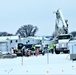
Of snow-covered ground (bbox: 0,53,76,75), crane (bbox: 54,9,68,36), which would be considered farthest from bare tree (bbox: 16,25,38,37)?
snow-covered ground (bbox: 0,53,76,75)

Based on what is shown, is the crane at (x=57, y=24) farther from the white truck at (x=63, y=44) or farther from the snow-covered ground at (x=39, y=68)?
the snow-covered ground at (x=39, y=68)

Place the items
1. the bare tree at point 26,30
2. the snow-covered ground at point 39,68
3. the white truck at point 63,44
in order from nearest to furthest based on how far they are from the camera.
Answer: the snow-covered ground at point 39,68
the white truck at point 63,44
the bare tree at point 26,30

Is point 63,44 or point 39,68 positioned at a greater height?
point 63,44

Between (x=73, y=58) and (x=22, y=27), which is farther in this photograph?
(x=22, y=27)

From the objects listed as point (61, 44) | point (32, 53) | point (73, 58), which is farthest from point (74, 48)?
point (61, 44)

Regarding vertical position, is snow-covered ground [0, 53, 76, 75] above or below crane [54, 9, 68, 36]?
below

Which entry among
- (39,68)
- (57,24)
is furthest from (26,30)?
(39,68)

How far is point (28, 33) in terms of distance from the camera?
404 feet

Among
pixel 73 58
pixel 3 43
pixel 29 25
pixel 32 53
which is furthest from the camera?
pixel 29 25

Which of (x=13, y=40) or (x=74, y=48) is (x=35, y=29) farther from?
(x=74, y=48)

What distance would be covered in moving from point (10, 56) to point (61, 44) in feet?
80.6

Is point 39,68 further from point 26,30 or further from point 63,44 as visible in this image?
point 26,30

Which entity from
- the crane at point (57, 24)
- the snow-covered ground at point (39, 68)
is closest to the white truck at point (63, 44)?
the crane at point (57, 24)

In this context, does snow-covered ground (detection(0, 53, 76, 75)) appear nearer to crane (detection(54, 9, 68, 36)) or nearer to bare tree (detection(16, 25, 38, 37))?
crane (detection(54, 9, 68, 36))
